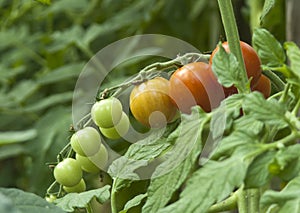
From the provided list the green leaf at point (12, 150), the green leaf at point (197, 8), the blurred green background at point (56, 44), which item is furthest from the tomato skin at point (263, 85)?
the green leaf at point (197, 8)

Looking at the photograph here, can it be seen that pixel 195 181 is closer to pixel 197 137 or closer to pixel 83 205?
pixel 197 137

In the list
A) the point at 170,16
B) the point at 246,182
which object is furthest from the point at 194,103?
the point at 170,16

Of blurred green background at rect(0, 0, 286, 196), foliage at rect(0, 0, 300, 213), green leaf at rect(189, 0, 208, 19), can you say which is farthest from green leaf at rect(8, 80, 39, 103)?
foliage at rect(0, 0, 300, 213)

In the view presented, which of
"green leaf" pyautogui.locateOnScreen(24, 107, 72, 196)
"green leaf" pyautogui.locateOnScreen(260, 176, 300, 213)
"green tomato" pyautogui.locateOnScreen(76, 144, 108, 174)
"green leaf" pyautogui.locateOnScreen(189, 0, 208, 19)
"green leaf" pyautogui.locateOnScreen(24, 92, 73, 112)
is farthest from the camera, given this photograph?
"green leaf" pyautogui.locateOnScreen(189, 0, 208, 19)

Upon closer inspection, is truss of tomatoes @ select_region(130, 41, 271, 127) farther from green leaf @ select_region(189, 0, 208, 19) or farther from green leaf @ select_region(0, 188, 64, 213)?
green leaf @ select_region(189, 0, 208, 19)

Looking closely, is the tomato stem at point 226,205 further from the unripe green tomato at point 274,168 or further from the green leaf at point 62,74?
the green leaf at point 62,74

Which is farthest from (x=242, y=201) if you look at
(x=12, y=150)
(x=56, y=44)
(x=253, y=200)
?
(x=56, y=44)
